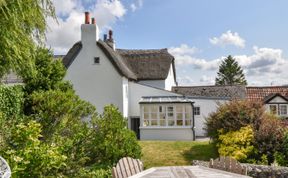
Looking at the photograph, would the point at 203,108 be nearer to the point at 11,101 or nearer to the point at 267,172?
the point at 267,172

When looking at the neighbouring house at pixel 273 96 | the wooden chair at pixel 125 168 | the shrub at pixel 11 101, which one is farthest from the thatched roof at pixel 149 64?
the wooden chair at pixel 125 168

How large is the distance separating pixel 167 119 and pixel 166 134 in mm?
1102

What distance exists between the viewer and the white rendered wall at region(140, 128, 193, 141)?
72.6ft

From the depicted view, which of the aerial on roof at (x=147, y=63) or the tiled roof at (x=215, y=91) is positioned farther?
the tiled roof at (x=215, y=91)

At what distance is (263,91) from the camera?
2927 centimetres

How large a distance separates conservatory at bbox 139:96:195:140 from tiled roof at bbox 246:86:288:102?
339 inches

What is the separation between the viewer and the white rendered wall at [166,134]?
2214 cm

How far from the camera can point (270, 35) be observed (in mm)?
12875

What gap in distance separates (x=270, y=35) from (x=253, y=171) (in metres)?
5.50

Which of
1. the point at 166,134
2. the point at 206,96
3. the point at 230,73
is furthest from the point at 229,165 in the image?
the point at 230,73

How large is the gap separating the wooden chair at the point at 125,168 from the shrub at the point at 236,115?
7634mm

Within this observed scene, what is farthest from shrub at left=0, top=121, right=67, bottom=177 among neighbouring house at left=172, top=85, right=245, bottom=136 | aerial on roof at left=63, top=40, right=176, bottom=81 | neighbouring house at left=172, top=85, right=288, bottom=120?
neighbouring house at left=172, top=85, right=288, bottom=120

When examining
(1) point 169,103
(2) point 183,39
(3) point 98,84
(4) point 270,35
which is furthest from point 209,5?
(3) point 98,84

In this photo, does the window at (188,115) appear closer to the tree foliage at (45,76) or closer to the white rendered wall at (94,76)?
the white rendered wall at (94,76)
